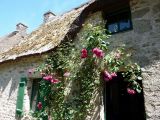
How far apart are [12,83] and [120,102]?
406 centimetres

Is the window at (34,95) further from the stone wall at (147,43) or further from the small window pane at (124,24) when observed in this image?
the small window pane at (124,24)

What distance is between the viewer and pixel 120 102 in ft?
21.6

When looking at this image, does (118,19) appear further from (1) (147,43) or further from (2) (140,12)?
(1) (147,43)

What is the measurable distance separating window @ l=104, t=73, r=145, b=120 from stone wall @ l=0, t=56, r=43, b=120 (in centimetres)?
257

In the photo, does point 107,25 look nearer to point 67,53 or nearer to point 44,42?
point 67,53

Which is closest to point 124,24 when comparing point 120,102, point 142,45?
point 142,45

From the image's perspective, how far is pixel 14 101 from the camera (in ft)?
27.2

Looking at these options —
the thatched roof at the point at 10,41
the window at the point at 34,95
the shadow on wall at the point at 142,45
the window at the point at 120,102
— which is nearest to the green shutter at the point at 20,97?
the window at the point at 34,95

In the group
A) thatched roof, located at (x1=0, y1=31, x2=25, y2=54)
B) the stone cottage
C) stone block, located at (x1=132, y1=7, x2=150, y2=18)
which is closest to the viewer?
the stone cottage

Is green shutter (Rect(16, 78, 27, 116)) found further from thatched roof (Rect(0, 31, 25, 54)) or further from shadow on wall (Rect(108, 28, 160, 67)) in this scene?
thatched roof (Rect(0, 31, 25, 54))

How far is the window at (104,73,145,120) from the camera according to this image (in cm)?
627

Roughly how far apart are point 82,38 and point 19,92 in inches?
120

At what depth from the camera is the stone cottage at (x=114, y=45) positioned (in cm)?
529

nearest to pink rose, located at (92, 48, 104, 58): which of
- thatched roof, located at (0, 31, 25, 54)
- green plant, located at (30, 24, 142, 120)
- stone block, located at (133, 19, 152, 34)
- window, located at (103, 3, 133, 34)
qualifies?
green plant, located at (30, 24, 142, 120)
